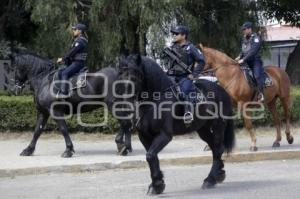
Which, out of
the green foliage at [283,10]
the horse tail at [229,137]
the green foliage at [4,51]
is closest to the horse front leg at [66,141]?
the horse tail at [229,137]

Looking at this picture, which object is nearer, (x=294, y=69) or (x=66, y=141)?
(x=66, y=141)

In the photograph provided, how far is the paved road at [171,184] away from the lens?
33.0ft

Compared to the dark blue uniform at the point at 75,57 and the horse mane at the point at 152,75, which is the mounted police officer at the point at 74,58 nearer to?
the dark blue uniform at the point at 75,57

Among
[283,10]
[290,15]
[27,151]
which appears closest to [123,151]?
[27,151]

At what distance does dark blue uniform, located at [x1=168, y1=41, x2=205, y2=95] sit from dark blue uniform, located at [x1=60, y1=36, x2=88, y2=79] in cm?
360

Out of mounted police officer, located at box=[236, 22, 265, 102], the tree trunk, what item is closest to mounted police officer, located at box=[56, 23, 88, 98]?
mounted police officer, located at box=[236, 22, 265, 102]

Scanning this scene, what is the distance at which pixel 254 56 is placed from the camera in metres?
14.7

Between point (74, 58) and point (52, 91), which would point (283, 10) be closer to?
point (74, 58)

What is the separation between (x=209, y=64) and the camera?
1470 cm

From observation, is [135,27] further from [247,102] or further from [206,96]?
[206,96]

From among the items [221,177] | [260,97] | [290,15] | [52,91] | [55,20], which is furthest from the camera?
[290,15]

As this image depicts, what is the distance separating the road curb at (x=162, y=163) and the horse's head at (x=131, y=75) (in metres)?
3.64

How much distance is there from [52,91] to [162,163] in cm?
277

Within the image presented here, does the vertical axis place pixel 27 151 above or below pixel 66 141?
below
